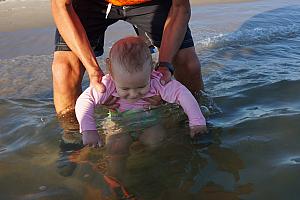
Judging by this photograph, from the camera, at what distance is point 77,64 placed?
3.51m

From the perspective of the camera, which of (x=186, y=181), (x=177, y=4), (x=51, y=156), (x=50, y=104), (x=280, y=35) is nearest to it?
(x=186, y=181)

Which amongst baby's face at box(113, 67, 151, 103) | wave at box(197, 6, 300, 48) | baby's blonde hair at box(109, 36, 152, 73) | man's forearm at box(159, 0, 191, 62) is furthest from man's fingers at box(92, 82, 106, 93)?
wave at box(197, 6, 300, 48)

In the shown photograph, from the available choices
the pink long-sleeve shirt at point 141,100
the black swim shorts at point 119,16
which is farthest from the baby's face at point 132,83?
the black swim shorts at point 119,16

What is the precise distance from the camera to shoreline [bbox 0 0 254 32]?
7812 mm

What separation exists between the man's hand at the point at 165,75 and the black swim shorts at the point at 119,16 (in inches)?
18.7

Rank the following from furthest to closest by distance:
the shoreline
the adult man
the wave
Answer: the shoreline, the wave, the adult man

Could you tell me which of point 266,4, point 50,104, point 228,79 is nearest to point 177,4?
point 228,79

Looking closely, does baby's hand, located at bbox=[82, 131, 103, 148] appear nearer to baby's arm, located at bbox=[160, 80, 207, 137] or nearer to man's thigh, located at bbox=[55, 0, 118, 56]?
baby's arm, located at bbox=[160, 80, 207, 137]

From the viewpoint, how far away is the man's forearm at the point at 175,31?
3273 mm

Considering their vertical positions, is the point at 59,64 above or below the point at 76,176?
above

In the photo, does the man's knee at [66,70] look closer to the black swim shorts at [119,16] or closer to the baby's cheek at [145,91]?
the black swim shorts at [119,16]

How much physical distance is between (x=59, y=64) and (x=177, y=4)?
959 mm

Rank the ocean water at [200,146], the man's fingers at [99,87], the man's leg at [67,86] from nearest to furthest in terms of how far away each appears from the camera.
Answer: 1. the ocean water at [200,146]
2. the man's fingers at [99,87]
3. the man's leg at [67,86]

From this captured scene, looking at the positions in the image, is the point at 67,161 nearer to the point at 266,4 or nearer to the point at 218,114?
the point at 218,114
